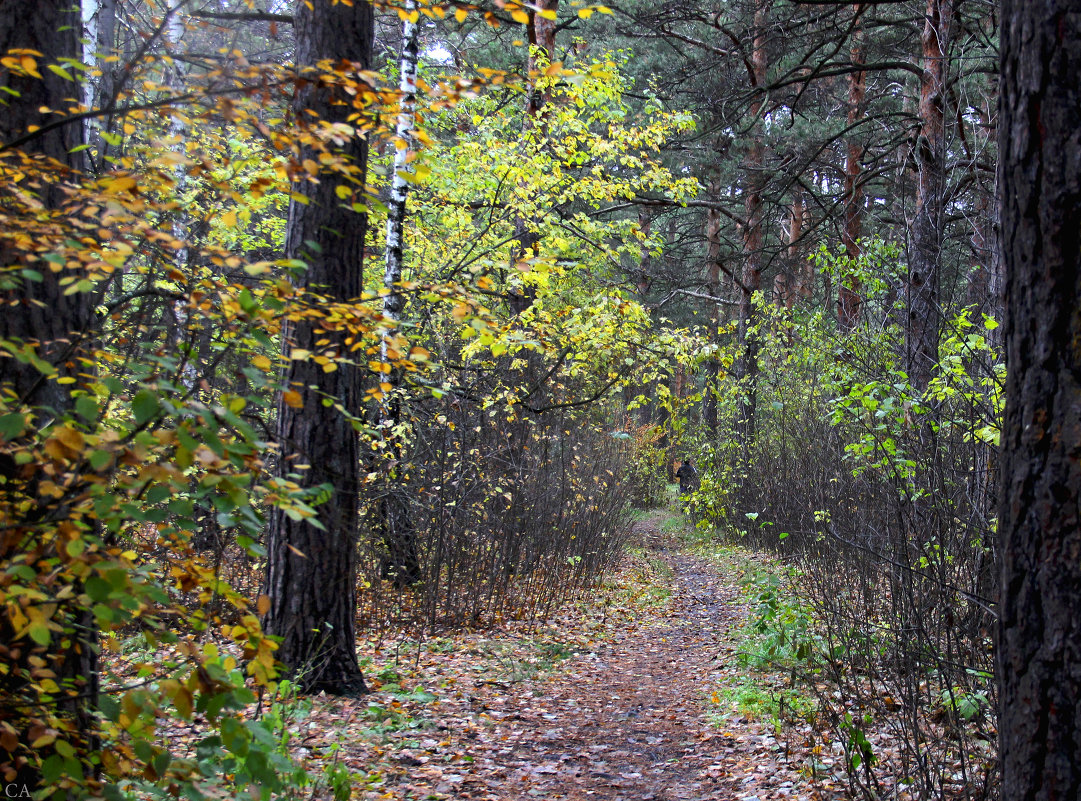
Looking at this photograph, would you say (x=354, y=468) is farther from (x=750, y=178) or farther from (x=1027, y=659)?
(x=750, y=178)

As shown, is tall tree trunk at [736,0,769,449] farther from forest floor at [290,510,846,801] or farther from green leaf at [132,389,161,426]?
green leaf at [132,389,161,426]

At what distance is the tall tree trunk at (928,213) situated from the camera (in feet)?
15.1

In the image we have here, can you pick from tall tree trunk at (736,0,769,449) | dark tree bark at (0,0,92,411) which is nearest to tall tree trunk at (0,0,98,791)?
dark tree bark at (0,0,92,411)

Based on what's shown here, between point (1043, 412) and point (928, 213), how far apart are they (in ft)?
10.5

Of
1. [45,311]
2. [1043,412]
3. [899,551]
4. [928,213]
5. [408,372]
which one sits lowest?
[899,551]

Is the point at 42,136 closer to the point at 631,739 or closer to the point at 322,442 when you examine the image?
the point at 322,442

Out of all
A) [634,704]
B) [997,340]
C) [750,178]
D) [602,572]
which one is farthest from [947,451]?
[750,178]

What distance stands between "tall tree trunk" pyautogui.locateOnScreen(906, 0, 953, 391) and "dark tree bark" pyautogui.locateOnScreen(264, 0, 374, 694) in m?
3.65

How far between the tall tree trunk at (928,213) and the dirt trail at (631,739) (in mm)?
2736

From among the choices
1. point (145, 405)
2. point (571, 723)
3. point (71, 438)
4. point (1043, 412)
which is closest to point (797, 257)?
point (571, 723)

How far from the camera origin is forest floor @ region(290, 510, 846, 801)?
448 cm

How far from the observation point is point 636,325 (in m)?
9.77

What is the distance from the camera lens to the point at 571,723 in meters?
5.87

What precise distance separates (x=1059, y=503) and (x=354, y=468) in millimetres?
4463
